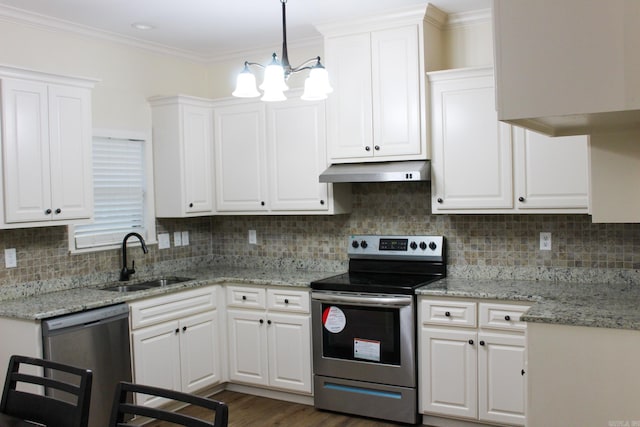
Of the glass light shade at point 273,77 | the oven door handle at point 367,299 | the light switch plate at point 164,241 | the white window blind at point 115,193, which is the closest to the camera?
the glass light shade at point 273,77

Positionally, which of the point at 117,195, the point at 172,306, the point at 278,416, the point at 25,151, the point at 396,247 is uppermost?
the point at 25,151

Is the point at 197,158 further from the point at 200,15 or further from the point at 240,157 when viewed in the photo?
the point at 200,15

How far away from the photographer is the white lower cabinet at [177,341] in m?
3.79

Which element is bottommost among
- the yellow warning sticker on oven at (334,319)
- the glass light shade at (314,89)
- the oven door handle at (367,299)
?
the yellow warning sticker on oven at (334,319)

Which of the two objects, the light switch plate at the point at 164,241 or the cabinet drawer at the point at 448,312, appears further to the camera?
the light switch plate at the point at 164,241

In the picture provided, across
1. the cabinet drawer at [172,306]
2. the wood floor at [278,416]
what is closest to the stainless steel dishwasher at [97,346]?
the cabinet drawer at [172,306]

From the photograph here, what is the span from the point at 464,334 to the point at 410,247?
2.73 ft

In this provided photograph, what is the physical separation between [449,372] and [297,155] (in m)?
1.81

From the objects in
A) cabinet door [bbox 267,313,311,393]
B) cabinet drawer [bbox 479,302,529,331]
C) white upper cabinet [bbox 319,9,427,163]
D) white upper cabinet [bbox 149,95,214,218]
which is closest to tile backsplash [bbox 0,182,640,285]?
white upper cabinet [bbox 149,95,214,218]

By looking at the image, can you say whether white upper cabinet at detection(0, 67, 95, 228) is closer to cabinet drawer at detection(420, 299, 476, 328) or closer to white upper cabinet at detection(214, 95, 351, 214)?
white upper cabinet at detection(214, 95, 351, 214)

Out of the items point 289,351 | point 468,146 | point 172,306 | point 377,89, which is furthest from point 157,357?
point 468,146

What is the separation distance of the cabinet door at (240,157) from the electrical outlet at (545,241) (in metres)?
1.93

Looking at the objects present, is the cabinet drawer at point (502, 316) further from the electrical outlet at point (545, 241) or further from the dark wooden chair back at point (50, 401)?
A: the dark wooden chair back at point (50, 401)

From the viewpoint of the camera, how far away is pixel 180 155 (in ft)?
14.8
